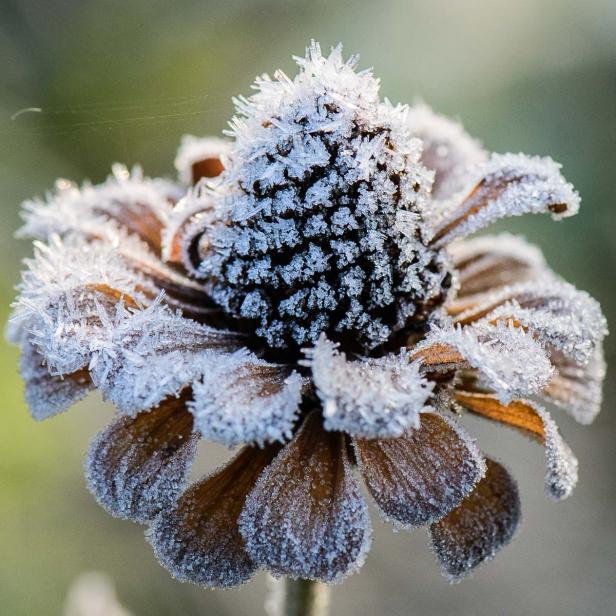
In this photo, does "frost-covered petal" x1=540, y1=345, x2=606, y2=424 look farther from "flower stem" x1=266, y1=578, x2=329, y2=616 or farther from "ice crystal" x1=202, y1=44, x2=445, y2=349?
"flower stem" x1=266, y1=578, x2=329, y2=616

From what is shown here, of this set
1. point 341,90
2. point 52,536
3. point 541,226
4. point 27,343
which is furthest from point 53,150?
point 341,90

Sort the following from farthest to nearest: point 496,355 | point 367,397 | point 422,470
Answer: point 422,470 → point 496,355 → point 367,397

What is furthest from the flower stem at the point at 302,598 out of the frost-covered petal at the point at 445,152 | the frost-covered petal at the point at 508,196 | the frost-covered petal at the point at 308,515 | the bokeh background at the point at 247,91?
the bokeh background at the point at 247,91

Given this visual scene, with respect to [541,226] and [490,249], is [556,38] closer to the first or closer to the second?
[541,226]

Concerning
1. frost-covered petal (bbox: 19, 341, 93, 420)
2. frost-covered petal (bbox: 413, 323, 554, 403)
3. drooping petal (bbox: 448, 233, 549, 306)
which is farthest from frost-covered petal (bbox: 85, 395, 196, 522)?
drooping petal (bbox: 448, 233, 549, 306)

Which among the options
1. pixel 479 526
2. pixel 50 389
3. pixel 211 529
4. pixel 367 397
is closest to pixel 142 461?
pixel 211 529

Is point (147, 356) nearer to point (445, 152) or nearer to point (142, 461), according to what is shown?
point (142, 461)

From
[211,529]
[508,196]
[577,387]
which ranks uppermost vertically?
[508,196]
